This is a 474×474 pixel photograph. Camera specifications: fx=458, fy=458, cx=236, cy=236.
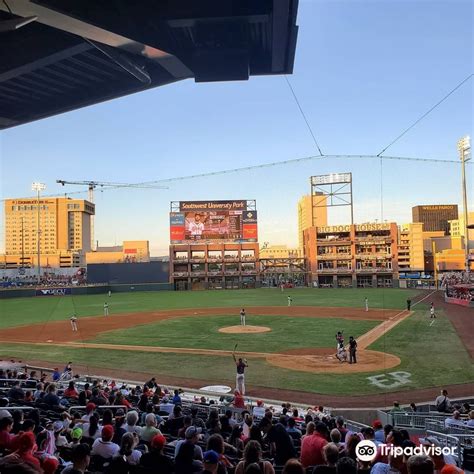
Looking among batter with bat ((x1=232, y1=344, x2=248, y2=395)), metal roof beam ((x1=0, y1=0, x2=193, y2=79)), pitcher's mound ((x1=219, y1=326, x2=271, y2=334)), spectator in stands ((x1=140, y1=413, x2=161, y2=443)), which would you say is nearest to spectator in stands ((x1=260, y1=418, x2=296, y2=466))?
spectator in stands ((x1=140, y1=413, x2=161, y2=443))

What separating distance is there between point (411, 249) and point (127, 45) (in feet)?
404

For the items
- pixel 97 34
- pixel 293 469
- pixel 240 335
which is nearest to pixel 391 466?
pixel 293 469

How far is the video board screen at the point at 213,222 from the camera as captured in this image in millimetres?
93375

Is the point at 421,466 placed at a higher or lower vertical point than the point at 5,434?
higher

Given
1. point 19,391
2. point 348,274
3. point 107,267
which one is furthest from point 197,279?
point 19,391

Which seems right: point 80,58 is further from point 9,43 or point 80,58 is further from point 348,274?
point 348,274

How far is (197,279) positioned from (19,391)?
85.5 metres

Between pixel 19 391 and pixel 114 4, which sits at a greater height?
pixel 114 4

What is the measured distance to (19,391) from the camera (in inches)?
447

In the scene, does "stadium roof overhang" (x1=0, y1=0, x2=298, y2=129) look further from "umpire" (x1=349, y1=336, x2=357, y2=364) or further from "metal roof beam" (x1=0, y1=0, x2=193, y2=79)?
"umpire" (x1=349, y1=336, x2=357, y2=364)

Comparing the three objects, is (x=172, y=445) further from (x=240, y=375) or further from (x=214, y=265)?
(x=214, y=265)

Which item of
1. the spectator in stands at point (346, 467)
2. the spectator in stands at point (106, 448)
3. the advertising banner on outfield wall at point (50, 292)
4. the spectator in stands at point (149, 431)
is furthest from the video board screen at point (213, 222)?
the spectator in stands at point (346, 467)

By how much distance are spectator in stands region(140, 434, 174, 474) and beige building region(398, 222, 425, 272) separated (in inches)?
4864

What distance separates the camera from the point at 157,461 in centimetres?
494
